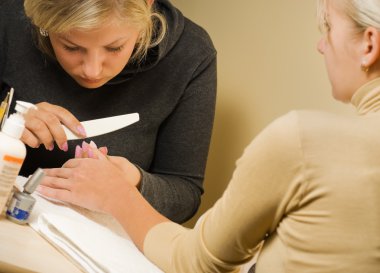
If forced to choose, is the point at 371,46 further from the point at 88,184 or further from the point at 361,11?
the point at 88,184

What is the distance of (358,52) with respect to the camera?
0.71 meters

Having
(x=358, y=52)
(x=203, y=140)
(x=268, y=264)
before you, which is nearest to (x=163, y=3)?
(x=203, y=140)

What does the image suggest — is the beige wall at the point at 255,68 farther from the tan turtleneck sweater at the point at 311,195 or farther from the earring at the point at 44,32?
the tan turtleneck sweater at the point at 311,195

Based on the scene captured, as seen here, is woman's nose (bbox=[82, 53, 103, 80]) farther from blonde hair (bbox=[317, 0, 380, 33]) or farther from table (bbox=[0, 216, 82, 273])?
blonde hair (bbox=[317, 0, 380, 33])

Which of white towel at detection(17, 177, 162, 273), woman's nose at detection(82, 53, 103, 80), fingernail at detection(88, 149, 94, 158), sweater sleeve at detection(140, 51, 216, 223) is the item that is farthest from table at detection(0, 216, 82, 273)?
sweater sleeve at detection(140, 51, 216, 223)

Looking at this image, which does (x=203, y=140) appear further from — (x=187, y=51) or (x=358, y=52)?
(x=358, y=52)

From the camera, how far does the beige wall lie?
147 centimetres

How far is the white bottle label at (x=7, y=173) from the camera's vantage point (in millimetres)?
841

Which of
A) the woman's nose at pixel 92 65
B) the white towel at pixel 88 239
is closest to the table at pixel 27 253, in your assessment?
the white towel at pixel 88 239

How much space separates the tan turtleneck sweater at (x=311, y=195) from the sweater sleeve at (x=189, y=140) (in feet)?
2.47

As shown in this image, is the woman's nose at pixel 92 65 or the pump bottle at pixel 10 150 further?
the woman's nose at pixel 92 65

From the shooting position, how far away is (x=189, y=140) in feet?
4.80

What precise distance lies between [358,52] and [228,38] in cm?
101

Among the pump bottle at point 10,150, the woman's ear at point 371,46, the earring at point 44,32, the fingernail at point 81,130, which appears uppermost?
the woman's ear at point 371,46
